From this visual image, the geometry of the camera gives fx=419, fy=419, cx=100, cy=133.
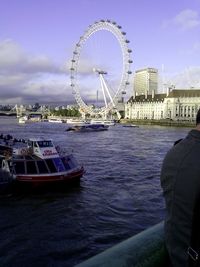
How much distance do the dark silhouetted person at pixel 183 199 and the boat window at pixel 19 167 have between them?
15.2 meters

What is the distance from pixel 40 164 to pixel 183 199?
15.4 m

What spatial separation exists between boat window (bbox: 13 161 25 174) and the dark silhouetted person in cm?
1517

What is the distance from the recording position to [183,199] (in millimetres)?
1547

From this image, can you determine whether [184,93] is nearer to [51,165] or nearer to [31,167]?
[51,165]

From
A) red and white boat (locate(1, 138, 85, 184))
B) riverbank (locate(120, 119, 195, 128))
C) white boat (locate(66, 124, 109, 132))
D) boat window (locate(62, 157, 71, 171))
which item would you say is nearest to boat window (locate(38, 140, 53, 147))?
red and white boat (locate(1, 138, 85, 184))

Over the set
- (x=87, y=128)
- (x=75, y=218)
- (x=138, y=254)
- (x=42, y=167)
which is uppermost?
(x=138, y=254)

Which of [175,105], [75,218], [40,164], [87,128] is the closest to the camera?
[75,218]

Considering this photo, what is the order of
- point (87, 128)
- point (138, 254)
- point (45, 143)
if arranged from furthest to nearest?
point (87, 128) < point (45, 143) < point (138, 254)

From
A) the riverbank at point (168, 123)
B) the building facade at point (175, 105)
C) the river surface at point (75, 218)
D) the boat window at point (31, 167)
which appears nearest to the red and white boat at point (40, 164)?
the boat window at point (31, 167)

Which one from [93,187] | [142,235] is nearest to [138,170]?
[93,187]

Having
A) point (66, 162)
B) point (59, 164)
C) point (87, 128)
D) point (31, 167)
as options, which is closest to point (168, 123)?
point (87, 128)

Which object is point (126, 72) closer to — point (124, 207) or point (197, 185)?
point (124, 207)

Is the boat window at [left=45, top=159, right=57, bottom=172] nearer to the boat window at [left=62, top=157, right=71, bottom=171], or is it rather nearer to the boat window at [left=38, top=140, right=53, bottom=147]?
the boat window at [left=62, top=157, right=71, bottom=171]

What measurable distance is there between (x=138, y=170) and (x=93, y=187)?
5.70 meters
